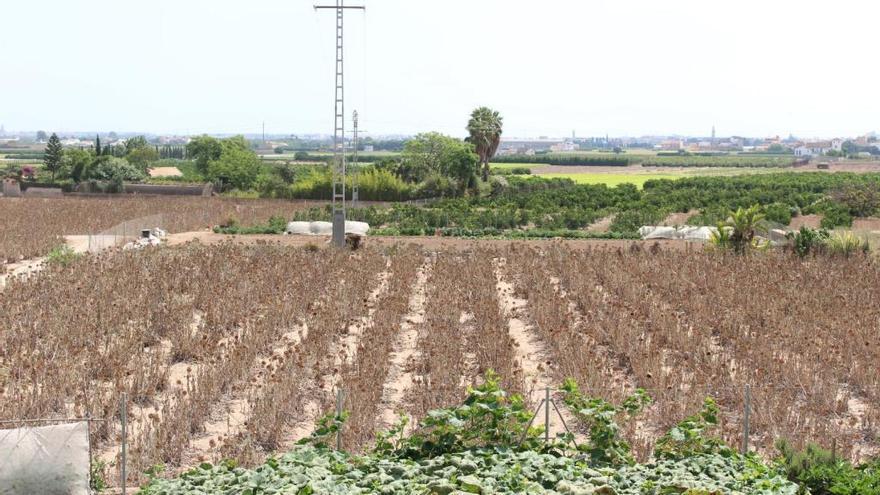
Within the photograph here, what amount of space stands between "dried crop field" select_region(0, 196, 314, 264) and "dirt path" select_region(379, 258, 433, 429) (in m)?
13.8

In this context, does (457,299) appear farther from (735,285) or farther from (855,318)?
(855,318)

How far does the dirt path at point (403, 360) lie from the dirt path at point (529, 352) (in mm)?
1748

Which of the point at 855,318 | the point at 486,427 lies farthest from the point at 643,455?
the point at 855,318

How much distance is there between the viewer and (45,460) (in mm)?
8617

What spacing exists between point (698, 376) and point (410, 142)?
194ft

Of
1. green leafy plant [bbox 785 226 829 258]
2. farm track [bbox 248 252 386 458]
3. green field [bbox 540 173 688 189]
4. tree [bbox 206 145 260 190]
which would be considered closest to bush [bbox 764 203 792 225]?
green leafy plant [bbox 785 226 829 258]

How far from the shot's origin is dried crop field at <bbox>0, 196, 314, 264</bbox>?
101 ft

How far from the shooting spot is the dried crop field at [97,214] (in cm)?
3072

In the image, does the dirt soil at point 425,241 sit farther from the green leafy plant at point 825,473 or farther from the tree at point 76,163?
the tree at point 76,163

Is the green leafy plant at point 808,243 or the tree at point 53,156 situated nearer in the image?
the green leafy plant at point 808,243

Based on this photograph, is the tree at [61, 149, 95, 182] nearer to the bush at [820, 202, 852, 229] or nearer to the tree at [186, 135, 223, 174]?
the tree at [186, 135, 223, 174]

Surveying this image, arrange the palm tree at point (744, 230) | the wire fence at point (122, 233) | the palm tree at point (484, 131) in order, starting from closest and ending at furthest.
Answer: the palm tree at point (744, 230) → the wire fence at point (122, 233) → the palm tree at point (484, 131)

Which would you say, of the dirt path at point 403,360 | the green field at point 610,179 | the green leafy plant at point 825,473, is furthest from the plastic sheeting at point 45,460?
the green field at point 610,179

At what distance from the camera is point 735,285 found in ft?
70.1
